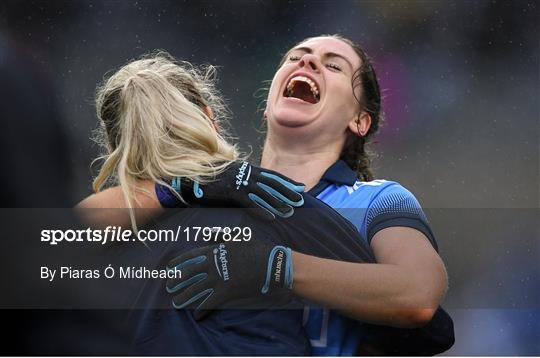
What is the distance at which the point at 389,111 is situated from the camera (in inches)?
93.4

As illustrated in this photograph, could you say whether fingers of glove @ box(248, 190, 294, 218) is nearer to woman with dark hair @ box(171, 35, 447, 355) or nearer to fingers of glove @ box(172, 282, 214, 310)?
woman with dark hair @ box(171, 35, 447, 355)

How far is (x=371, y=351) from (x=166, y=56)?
91 cm

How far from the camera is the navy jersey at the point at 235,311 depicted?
5.30 feet

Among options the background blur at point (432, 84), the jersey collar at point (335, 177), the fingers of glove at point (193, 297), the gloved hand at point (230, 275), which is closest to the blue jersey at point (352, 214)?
the jersey collar at point (335, 177)

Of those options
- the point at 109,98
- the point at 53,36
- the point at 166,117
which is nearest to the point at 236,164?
the point at 166,117

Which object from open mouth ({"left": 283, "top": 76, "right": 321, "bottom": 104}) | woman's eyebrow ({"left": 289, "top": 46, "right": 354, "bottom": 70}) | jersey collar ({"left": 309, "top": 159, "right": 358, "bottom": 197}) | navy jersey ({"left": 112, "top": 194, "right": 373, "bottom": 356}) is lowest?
navy jersey ({"left": 112, "top": 194, "right": 373, "bottom": 356})

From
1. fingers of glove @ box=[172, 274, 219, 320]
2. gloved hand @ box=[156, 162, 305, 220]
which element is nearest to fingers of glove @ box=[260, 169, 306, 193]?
gloved hand @ box=[156, 162, 305, 220]

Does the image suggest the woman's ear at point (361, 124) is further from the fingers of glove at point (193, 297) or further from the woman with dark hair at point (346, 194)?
the fingers of glove at point (193, 297)

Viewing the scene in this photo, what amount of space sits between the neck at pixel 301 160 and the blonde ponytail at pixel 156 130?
0.18 m

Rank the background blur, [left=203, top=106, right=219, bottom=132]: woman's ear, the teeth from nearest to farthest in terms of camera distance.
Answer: [left=203, top=106, right=219, bottom=132]: woman's ear < the teeth < the background blur

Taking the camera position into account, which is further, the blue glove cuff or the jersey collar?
the jersey collar

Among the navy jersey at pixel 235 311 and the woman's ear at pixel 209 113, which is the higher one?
the woman's ear at pixel 209 113

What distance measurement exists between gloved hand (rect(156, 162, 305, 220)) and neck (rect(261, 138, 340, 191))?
0.25m

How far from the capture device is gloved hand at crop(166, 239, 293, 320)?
1.64 metres
